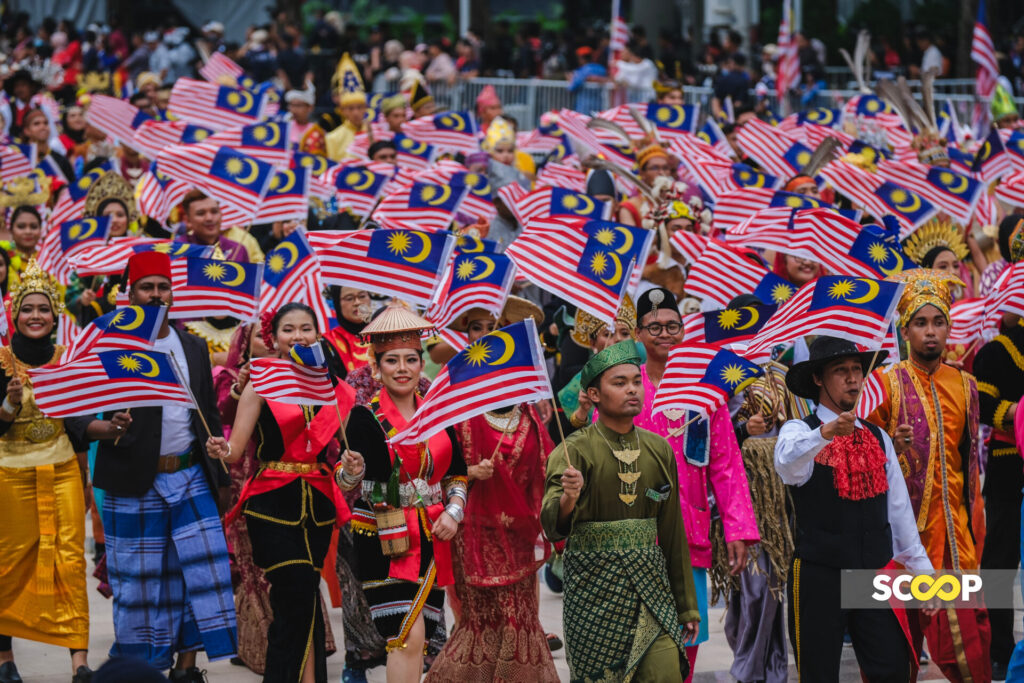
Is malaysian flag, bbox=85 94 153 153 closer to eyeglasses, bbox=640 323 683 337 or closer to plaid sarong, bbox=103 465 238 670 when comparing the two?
plaid sarong, bbox=103 465 238 670

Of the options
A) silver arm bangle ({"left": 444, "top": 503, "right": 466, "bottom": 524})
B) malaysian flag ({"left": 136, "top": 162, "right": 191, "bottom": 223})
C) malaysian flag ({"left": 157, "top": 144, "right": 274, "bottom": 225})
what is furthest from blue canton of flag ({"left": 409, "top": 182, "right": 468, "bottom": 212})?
silver arm bangle ({"left": 444, "top": 503, "right": 466, "bottom": 524})

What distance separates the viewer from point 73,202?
42.4 ft

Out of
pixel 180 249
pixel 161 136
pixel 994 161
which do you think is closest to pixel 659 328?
pixel 180 249

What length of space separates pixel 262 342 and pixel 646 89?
15.4m

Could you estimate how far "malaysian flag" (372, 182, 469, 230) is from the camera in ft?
38.5

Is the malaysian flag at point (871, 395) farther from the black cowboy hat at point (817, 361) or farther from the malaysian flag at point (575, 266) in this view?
the malaysian flag at point (575, 266)

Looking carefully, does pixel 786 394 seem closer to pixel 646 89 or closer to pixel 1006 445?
pixel 1006 445

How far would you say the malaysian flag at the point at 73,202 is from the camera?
41.6 feet

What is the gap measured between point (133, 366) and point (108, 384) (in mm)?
138

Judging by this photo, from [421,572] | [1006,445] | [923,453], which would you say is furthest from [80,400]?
[1006,445]

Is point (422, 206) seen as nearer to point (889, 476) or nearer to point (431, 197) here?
point (431, 197)

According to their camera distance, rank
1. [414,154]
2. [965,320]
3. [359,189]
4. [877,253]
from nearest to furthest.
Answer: [877,253] < [965,320] < [359,189] < [414,154]

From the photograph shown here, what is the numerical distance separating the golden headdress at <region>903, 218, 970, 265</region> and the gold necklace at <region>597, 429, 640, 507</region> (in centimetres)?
470

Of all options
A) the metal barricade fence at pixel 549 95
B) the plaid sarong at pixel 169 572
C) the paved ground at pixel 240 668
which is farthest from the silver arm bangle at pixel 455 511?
the metal barricade fence at pixel 549 95
